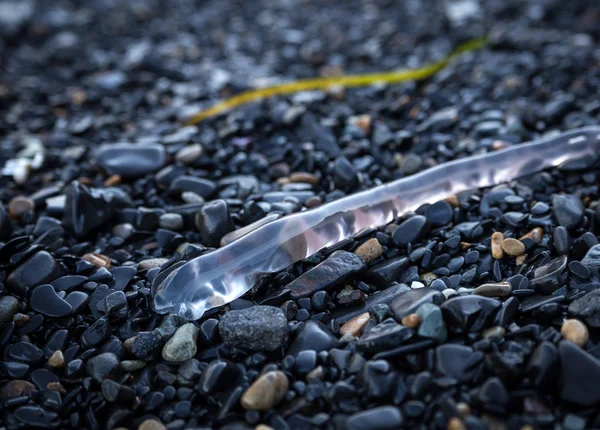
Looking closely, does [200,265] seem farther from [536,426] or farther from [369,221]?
[536,426]

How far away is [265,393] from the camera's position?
1.90 meters

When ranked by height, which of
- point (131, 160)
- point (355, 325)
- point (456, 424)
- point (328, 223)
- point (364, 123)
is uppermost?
point (131, 160)

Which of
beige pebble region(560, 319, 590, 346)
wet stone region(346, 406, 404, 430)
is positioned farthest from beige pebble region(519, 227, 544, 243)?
wet stone region(346, 406, 404, 430)

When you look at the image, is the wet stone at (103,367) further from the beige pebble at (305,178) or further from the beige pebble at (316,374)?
→ the beige pebble at (305,178)

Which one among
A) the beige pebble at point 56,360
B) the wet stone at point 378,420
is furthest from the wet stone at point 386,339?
the beige pebble at point 56,360

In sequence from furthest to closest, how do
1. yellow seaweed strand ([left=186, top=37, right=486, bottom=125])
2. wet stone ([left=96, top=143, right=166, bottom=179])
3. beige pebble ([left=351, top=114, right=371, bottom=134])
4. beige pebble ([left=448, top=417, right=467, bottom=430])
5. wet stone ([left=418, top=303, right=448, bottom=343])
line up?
1. yellow seaweed strand ([left=186, top=37, right=486, bottom=125])
2. beige pebble ([left=351, top=114, right=371, bottom=134])
3. wet stone ([left=96, top=143, right=166, bottom=179])
4. wet stone ([left=418, top=303, right=448, bottom=343])
5. beige pebble ([left=448, top=417, right=467, bottom=430])

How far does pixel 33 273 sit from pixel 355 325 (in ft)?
4.58

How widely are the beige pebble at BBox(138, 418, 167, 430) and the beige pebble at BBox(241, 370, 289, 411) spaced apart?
29 centimetres

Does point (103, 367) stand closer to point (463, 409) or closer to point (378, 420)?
point (378, 420)

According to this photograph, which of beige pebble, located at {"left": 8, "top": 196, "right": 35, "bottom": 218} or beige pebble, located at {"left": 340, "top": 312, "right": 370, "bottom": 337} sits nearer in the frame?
beige pebble, located at {"left": 340, "top": 312, "right": 370, "bottom": 337}

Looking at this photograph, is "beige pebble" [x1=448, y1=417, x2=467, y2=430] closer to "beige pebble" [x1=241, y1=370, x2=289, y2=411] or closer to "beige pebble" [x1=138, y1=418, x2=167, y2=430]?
"beige pebble" [x1=241, y1=370, x2=289, y2=411]

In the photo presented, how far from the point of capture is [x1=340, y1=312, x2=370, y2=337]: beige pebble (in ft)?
6.98

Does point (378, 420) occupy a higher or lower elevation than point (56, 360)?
lower

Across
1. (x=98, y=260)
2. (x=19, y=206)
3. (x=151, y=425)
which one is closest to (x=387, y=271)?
(x=151, y=425)
